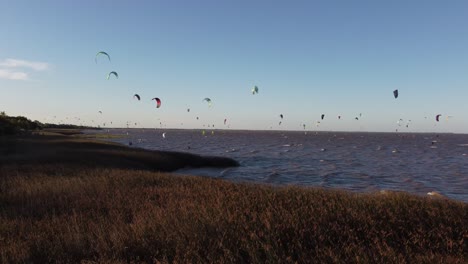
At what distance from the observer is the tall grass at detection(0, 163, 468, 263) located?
19.6 feet

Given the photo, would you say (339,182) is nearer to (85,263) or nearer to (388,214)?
(388,214)

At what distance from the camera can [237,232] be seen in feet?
22.0

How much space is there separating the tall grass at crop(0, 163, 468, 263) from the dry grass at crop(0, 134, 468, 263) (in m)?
0.02

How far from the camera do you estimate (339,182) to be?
31.1 m

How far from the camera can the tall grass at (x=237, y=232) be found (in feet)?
19.6

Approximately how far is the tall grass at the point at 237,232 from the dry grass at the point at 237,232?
0.02m

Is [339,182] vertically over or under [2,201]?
under

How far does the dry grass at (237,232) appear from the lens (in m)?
5.98

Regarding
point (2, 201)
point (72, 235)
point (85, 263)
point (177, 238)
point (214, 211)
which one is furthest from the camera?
point (2, 201)

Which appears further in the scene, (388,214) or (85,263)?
(388,214)

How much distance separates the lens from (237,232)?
22.0 feet

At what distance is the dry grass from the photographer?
598cm

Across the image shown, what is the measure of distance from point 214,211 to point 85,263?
3039 mm

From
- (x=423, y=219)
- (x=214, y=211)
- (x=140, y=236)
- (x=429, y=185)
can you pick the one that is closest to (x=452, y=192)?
(x=429, y=185)
